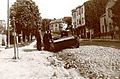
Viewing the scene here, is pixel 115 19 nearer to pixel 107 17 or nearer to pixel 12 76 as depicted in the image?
pixel 107 17

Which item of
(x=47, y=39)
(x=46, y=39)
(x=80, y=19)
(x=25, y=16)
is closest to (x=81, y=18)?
(x=80, y=19)

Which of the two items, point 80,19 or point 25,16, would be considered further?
point 80,19

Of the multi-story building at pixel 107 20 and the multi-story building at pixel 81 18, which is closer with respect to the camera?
the multi-story building at pixel 107 20

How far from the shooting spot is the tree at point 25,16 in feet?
232

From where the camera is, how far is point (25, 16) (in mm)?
72375

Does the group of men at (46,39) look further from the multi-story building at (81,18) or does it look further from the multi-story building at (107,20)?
the multi-story building at (81,18)

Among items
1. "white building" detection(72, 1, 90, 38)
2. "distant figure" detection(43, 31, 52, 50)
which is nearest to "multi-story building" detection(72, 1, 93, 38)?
"white building" detection(72, 1, 90, 38)

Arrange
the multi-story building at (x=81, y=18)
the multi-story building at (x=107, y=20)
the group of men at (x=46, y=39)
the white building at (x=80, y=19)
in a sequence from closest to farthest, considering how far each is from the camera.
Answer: the group of men at (x=46, y=39) → the multi-story building at (x=107, y=20) → the multi-story building at (x=81, y=18) → the white building at (x=80, y=19)

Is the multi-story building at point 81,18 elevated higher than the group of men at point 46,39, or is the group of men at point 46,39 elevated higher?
the multi-story building at point 81,18

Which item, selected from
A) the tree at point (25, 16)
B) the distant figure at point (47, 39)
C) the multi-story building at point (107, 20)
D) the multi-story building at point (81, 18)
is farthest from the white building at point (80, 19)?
the distant figure at point (47, 39)

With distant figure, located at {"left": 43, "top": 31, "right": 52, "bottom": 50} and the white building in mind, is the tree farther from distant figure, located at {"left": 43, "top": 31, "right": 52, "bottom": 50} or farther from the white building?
distant figure, located at {"left": 43, "top": 31, "right": 52, "bottom": 50}

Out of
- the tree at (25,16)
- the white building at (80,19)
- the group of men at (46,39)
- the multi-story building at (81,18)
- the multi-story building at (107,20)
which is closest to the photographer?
the group of men at (46,39)

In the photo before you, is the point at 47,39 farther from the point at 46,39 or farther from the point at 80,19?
the point at 80,19

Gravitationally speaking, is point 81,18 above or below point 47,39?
above
